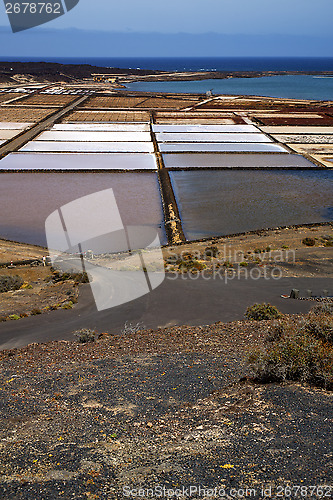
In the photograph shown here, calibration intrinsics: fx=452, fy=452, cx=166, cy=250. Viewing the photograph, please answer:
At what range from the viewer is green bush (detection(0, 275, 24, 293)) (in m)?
13.1

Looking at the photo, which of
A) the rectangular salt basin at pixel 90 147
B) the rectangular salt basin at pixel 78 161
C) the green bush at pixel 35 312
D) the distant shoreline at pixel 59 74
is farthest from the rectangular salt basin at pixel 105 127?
the distant shoreline at pixel 59 74

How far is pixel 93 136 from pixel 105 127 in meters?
5.51

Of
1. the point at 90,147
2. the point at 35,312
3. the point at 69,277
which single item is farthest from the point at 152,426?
the point at 90,147

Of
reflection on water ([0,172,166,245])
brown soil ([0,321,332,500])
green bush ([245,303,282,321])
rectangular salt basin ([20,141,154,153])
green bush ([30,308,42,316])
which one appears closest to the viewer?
brown soil ([0,321,332,500])

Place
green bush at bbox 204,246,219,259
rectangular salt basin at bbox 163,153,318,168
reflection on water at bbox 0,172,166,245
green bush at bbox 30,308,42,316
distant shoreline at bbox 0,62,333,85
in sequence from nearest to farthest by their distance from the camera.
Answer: green bush at bbox 30,308,42,316, green bush at bbox 204,246,219,259, reflection on water at bbox 0,172,166,245, rectangular salt basin at bbox 163,153,318,168, distant shoreline at bbox 0,62,333,85

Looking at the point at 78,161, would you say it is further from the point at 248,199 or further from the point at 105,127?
the point at 105,127

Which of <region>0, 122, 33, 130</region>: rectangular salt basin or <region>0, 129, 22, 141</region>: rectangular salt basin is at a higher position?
<region>0, 122, 33, 130</region>: rectangular salt basin

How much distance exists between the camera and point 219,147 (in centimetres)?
3603

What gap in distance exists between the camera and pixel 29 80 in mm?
101250

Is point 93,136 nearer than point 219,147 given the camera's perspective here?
No

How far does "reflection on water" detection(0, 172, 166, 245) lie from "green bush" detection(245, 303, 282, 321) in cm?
827

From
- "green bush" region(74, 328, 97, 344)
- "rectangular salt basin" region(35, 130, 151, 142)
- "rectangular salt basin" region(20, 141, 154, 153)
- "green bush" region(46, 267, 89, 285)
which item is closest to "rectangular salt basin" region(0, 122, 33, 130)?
"rectangular salt basin" region(35, 130, 151, 142)

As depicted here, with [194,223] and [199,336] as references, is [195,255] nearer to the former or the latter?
[194,223]

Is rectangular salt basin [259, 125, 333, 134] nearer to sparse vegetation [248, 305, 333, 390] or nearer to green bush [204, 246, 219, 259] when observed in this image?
green bush [204, 246, 219, 259]
